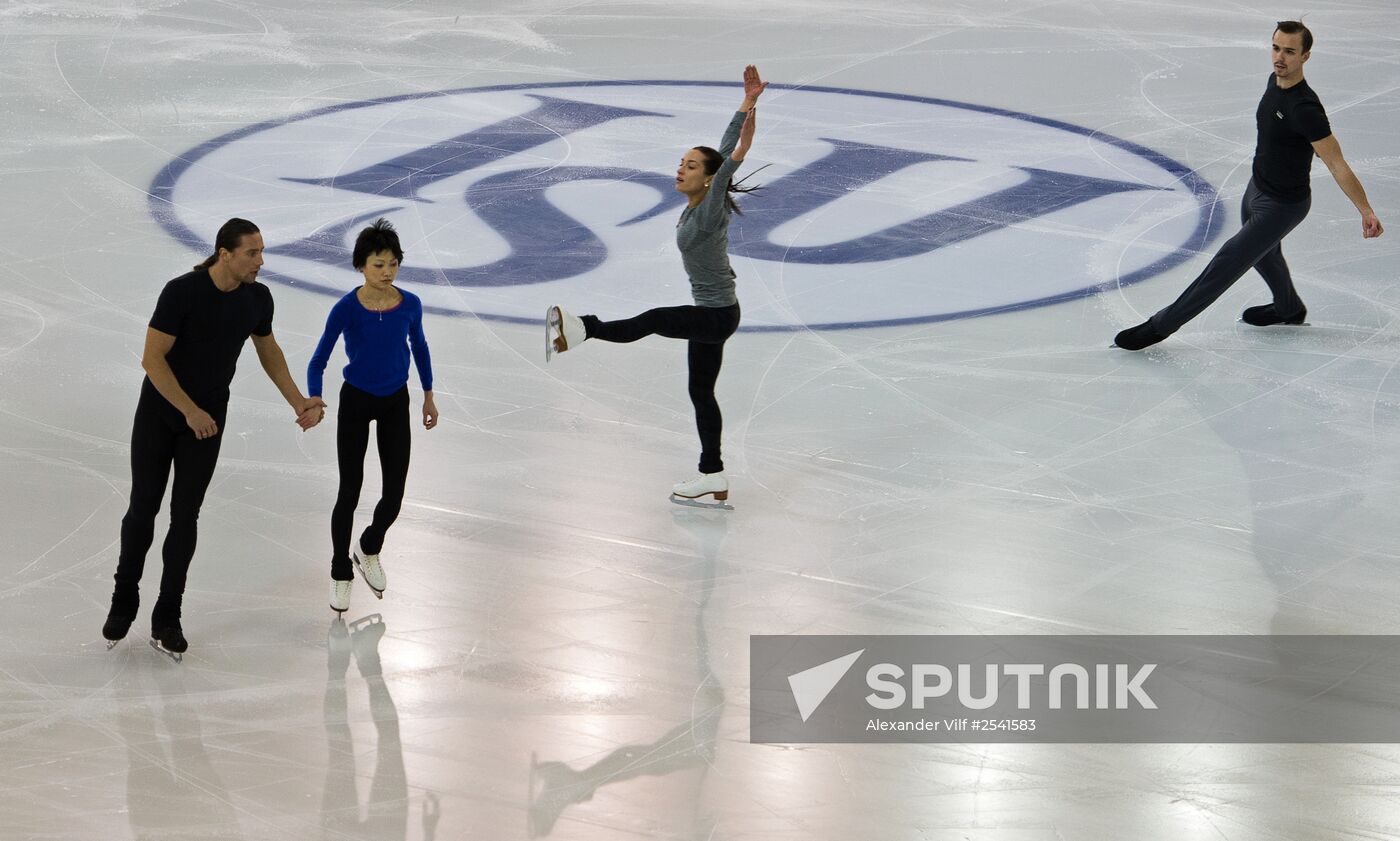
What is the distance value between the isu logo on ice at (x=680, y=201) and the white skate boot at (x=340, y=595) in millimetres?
3582

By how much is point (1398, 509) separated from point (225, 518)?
486cm

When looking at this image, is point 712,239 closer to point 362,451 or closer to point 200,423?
point 362,451

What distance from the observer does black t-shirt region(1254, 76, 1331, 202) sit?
324 inches

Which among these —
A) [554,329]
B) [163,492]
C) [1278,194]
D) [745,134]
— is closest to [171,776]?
[163,492]

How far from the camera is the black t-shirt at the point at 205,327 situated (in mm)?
5418

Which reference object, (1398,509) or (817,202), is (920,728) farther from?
(817,202)

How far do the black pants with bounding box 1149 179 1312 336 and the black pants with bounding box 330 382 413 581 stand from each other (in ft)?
15.1

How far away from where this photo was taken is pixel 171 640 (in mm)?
5688

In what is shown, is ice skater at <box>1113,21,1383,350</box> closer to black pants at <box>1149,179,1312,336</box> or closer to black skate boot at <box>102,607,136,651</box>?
black pants at <box>1149,179,1312,336</box>

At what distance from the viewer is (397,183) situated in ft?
38.1

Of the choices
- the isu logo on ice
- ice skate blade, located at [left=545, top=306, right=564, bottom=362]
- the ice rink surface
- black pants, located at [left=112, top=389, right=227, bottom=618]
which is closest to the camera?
the ice rink surface

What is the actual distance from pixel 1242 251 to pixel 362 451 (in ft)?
16.3

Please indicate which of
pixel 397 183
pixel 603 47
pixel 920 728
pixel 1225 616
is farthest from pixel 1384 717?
pixel 603 47

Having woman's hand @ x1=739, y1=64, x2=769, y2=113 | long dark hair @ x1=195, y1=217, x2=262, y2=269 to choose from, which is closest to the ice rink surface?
long dark hair @ x1=195, y1=217, x2=262, y2=269
